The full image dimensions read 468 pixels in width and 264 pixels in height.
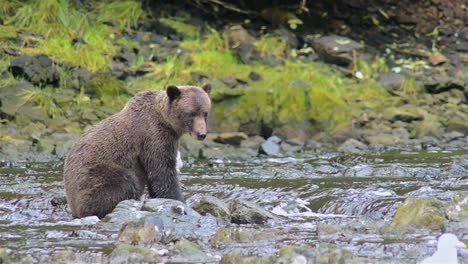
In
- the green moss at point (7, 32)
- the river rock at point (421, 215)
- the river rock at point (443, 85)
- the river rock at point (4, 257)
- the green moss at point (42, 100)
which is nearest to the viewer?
the river rock at point (4, 257)

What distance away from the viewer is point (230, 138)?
14523 mm

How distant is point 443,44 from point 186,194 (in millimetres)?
9508

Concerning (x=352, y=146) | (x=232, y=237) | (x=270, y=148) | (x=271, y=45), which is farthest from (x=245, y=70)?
(x=232, y=237)

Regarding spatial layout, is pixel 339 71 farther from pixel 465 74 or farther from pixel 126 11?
pixel 126 11

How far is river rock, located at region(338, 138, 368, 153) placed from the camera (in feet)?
47.3

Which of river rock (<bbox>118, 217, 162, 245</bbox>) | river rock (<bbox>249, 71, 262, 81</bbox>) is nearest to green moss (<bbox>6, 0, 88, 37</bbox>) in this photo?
river rock (<bbox>249, 71, 262, 81</bbox>)

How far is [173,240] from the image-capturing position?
24.8 feet

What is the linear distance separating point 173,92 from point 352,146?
5842 mm

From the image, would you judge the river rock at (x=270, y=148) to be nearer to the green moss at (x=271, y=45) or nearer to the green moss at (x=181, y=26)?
the green moss at (x=271, y=45)

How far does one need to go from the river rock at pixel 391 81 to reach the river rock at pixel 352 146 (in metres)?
2.20

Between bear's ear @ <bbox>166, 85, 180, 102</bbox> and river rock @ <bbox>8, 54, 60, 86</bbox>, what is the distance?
667 centimetres

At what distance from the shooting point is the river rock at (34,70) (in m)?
15.5

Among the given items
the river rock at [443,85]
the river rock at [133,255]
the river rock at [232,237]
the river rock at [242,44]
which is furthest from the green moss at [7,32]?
the river rock at [133,255]

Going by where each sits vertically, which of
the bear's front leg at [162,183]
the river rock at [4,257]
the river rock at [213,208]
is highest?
the bear's front leg at [162,183]
